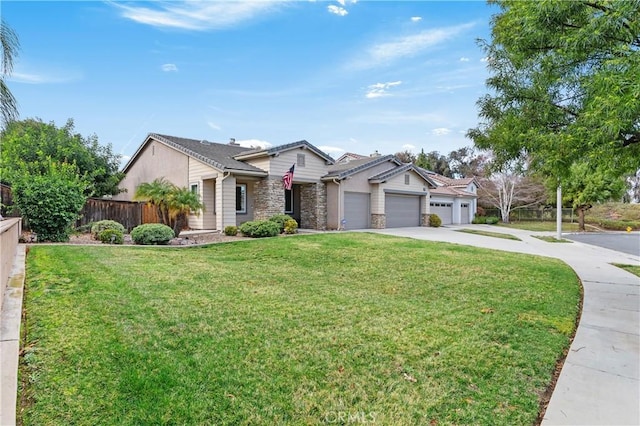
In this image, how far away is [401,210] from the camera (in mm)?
23266

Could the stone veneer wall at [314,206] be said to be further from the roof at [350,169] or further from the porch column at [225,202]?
the porch column at [225,202]

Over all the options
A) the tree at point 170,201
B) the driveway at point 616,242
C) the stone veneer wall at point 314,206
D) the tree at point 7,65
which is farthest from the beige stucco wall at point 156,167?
the driveway at point 616,242

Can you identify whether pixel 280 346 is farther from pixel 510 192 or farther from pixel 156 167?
pixel 510 192

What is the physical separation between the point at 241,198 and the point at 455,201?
69.0ft

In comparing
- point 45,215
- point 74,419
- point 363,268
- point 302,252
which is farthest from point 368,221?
point 74,419

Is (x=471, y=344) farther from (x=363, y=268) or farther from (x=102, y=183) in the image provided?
(x=102, y=183)

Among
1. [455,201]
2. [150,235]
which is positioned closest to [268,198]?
[150,235]

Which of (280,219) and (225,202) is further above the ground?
(225,202)

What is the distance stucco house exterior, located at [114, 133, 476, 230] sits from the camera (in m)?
17.1

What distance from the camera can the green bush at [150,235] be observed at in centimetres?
1168

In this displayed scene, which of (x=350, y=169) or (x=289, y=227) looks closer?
(x=289, y=227)

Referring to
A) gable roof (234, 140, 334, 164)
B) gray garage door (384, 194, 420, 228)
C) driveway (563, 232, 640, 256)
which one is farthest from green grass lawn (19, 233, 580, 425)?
gray garage door (384, 194, 420, 228)

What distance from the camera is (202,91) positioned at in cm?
1652

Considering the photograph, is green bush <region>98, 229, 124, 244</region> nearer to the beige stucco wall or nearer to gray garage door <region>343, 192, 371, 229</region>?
the beige stucco wall
